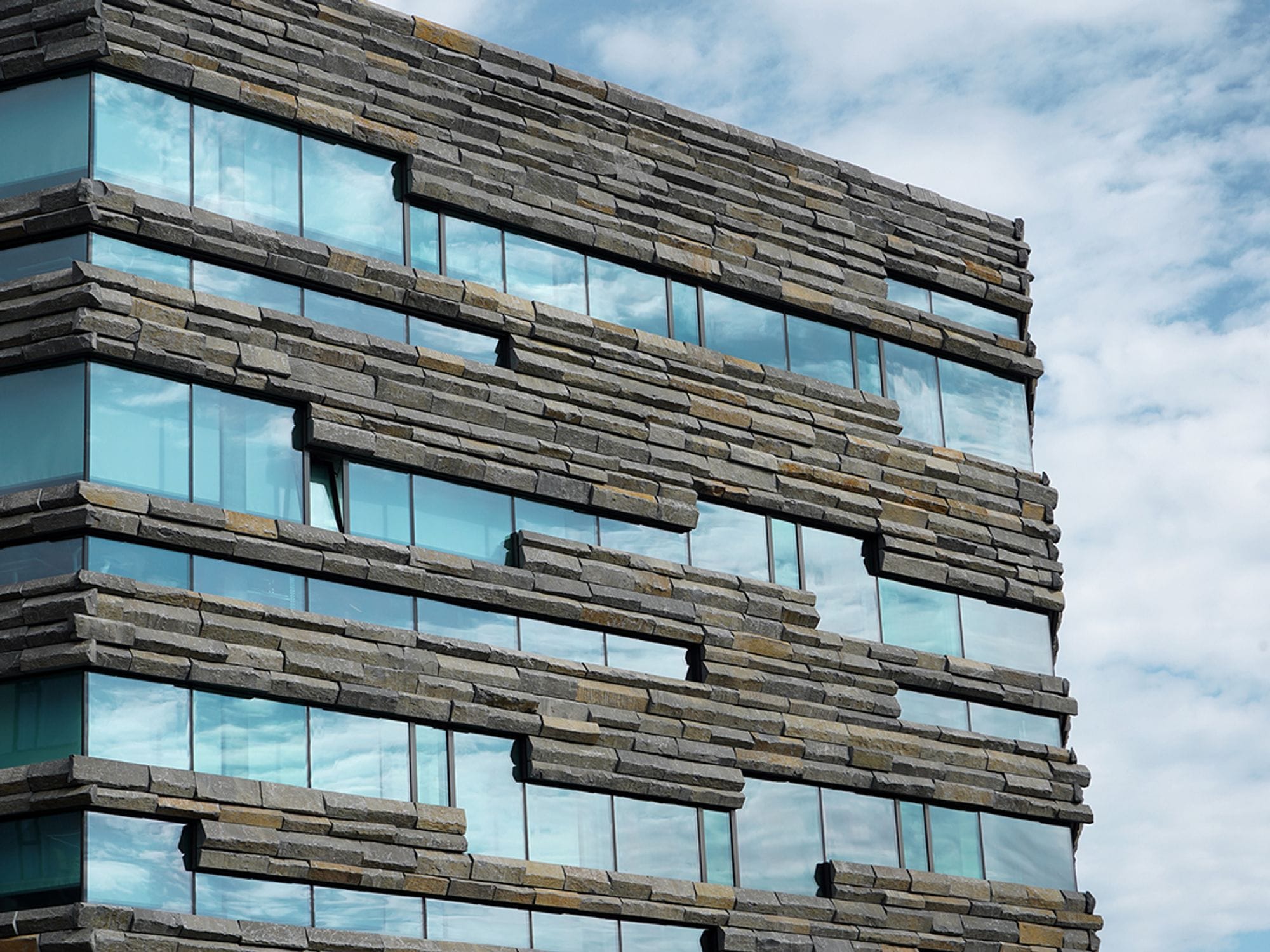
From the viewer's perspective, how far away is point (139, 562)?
20.0 meters

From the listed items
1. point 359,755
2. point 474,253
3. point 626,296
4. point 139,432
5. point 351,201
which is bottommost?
point 359,755

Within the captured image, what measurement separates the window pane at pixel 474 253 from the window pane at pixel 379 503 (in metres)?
2.80

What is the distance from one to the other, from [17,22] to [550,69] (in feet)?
21.4

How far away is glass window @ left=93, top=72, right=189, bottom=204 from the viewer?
21.2m

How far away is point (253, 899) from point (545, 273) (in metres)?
8.57

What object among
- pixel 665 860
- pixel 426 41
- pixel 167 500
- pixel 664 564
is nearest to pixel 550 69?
pixel 426 41

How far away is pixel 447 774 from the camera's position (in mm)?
21438

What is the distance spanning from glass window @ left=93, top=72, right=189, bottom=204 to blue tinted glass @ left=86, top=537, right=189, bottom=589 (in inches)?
157

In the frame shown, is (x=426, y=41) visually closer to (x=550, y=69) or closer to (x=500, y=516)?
(x=550, y=69)

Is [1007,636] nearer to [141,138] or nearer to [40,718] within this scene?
[141,138]

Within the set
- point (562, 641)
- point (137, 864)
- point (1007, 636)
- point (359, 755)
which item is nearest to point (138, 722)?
point (137, 864)

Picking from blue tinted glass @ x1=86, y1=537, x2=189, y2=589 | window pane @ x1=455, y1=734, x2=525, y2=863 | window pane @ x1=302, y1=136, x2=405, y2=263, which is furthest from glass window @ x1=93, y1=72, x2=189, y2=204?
window pane @ x1=455, y1=734, x2=525, y2=863

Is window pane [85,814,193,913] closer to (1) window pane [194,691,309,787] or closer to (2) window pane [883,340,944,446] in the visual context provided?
(1) window pane [194,691,309,787]

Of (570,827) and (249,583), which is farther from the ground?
(249,583)
